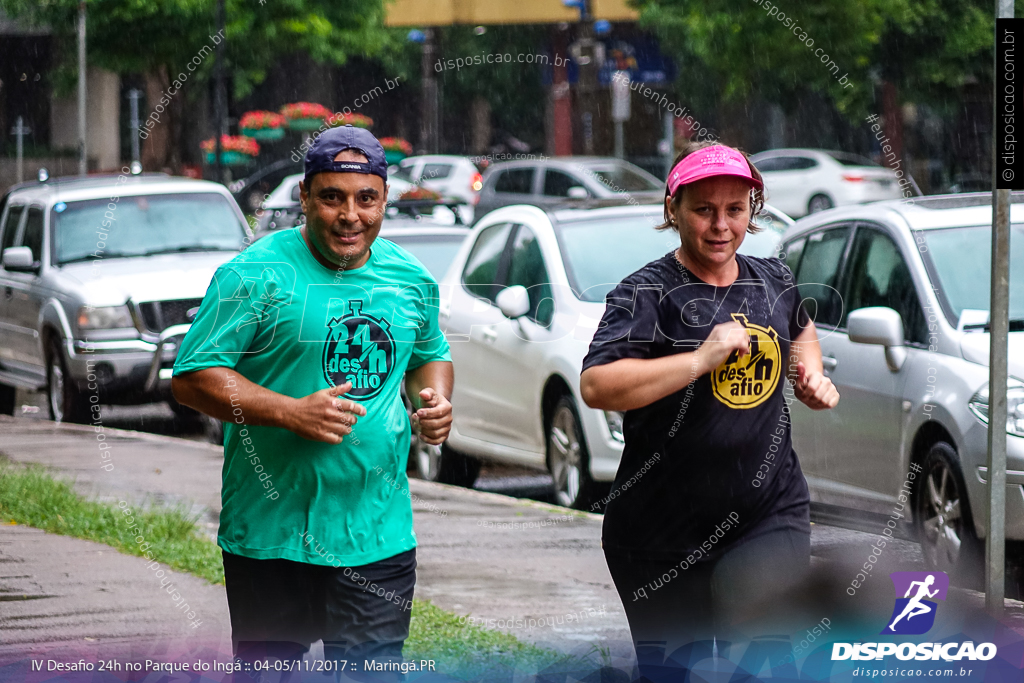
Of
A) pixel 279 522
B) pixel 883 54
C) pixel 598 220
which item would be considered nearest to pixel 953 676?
pixel 279 522

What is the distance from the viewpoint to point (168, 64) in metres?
27.9

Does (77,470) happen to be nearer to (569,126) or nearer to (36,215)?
(36,215)

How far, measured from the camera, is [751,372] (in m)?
3.72

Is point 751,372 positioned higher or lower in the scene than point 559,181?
higher

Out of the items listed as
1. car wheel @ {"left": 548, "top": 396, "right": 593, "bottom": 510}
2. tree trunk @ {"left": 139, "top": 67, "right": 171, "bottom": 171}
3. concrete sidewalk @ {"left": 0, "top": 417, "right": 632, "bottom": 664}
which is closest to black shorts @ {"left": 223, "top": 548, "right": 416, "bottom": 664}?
concrete sidewalk @ {"left": 0, "top": 417, "right": 632, "bottom": 664}

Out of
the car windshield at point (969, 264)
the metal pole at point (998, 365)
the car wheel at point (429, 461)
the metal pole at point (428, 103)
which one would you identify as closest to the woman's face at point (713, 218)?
the metal pole at point (998, 365)

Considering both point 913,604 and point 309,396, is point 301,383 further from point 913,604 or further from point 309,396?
point 913,604

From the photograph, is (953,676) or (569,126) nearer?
(953,676)

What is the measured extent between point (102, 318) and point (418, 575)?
5199mm

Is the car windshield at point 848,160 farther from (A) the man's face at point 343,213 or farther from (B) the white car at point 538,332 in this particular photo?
(A) the man's face at point 343,213

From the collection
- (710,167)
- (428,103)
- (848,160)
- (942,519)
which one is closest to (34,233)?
(942,519)

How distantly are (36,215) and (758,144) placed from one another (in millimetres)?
31219

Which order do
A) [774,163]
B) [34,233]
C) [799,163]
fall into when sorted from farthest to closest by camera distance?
[774,163]
[799,163]
[34,233]

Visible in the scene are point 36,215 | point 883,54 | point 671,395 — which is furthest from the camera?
point 883,54
